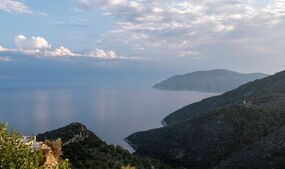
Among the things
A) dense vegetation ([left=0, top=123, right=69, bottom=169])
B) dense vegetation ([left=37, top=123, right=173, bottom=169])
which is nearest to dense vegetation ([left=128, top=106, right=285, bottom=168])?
dense vegetation ([left=37, top=123, right=173, bottom=169])

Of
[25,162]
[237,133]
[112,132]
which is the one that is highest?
[25,162]

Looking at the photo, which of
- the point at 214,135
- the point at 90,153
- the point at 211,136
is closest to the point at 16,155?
the point at 90,153

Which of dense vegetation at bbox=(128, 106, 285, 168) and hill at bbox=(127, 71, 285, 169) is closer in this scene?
hill at bbox=(127, 71, 285, 169)

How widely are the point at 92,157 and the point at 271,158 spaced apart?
36.5 meters

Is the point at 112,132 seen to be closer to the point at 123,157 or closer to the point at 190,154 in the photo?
the point at 190,154

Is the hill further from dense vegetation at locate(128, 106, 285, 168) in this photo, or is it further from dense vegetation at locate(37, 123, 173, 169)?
dense vegetation at locate(37, 123, 173, 169)

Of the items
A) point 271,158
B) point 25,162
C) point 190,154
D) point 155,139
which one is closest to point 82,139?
point 271,158

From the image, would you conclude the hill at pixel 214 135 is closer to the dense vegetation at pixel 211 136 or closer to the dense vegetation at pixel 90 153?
the dense vegetation at pixel 211 136

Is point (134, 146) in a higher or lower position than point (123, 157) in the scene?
lower

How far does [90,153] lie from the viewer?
2621 inches

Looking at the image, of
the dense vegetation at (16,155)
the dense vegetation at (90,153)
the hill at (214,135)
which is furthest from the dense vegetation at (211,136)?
the dense vegetation at (16,155)

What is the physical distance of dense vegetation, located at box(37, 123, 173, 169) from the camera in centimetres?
6153

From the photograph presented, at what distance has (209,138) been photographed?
11775cm

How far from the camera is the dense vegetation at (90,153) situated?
61.5 meters
